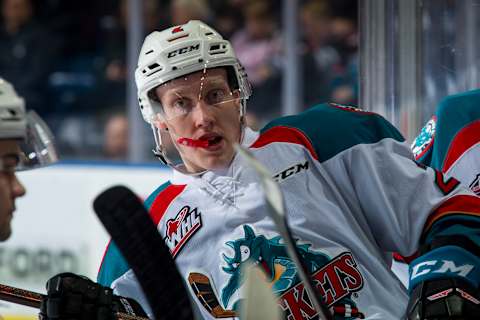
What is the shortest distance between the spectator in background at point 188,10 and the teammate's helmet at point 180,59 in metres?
2.87

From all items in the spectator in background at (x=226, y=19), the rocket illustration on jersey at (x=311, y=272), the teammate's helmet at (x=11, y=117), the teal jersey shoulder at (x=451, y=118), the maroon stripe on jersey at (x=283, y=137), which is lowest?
the spectator in background at (x=226, y=19)

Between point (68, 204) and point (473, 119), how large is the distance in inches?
82.1

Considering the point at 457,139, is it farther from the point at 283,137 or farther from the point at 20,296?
the point at 20,296

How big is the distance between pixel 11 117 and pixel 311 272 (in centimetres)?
76

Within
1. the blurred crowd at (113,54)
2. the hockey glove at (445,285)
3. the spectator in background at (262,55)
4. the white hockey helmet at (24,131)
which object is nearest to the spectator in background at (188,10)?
the blurred crowd at (113,54)

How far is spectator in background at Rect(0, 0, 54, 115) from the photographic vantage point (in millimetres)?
5098

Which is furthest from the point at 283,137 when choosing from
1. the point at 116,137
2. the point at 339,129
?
the point at 116,137

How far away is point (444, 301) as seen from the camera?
1.83 m

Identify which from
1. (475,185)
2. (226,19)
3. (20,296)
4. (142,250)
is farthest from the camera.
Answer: (226,19)

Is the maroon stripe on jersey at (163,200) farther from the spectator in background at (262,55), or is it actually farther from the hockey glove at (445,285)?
the spectator in background at (262,55)

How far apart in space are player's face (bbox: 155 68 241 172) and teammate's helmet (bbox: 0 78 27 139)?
1.94 ft

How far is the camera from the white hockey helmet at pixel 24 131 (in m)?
1.48

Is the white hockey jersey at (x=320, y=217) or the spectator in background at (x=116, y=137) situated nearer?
the white hockey jersey at (x=320, y=217)

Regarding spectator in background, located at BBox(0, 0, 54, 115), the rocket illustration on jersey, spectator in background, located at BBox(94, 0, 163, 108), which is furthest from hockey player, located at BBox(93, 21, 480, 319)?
spectator in background, located at BBox(0, 0, 54, 115)
